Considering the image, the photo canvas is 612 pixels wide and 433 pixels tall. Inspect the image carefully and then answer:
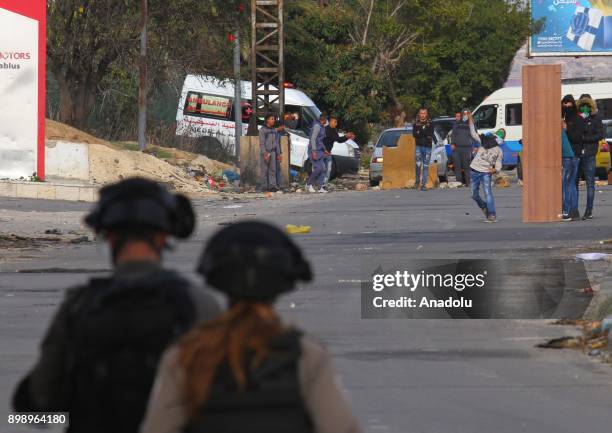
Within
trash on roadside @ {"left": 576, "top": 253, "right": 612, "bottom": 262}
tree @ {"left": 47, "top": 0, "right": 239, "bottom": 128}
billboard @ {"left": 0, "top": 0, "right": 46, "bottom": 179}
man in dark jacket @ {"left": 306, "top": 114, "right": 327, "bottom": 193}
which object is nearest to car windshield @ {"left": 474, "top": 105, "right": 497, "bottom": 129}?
tree @ {"left": 47, "top": 0, "right": 239, "bottom": 128}

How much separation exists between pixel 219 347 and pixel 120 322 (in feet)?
1.83

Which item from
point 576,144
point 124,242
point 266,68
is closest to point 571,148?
point 576,144

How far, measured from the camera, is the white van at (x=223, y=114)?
41844 mm

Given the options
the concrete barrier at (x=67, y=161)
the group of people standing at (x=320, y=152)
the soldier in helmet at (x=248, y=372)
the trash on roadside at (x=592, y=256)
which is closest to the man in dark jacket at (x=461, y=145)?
the group of people standing at (x=320, y=152)

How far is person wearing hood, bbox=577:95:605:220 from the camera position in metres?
22.9

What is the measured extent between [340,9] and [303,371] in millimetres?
57362

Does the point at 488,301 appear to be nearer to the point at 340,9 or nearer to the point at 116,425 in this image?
the point at 116,425

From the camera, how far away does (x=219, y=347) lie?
11.9 ft

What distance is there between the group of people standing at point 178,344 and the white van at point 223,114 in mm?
36754

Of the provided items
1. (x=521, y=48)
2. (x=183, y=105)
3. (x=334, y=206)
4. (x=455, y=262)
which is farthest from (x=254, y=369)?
(x=521, y=48)

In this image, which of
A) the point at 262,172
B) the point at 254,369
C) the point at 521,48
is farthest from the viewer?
the point at 521,48

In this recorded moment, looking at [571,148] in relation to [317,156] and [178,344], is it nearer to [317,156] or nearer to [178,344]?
[317,156]

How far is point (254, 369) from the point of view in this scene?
3.65m

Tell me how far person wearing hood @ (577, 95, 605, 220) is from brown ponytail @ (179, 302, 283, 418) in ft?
64.4
